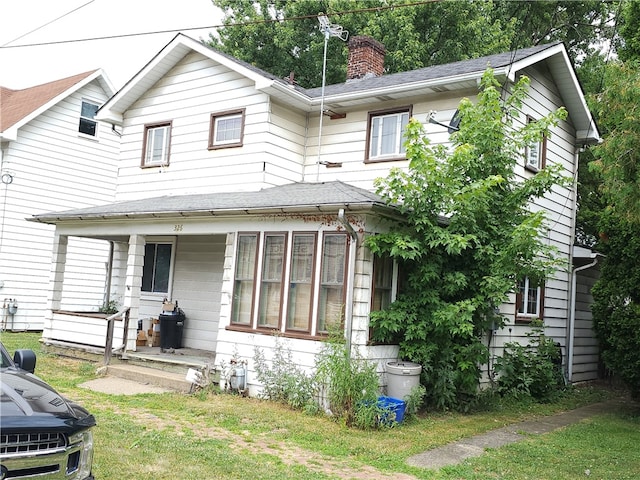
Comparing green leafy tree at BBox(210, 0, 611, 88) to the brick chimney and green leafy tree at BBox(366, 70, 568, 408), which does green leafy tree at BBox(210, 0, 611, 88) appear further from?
green leafy tree at BBox(366, 70, 568, 408)

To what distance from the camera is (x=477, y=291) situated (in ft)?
33.2

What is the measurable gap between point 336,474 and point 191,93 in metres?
10.9

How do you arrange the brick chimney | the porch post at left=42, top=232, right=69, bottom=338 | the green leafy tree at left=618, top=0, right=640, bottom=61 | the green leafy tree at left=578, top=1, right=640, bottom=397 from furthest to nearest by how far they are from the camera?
the brick chimney
the porch post at left=42, top=232, right=69, bottom=338
the green leafy tree at left=618, top=0, right=640, bottom=61
the green leafy tree at left=578, top=1, right=640, bottom=397

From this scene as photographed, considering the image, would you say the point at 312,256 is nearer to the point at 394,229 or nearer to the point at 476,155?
the point at 394,229

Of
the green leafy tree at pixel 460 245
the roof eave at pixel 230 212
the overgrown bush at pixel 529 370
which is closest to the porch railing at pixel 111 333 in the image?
the roof eave at pixel 230 212

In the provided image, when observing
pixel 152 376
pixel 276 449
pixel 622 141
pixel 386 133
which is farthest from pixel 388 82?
pixel 276 449

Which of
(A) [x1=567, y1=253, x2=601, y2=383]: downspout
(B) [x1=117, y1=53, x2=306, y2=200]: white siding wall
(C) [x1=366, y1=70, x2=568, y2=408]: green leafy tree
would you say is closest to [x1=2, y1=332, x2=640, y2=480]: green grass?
(C) [x1=366, y1=70, x2=568, y2=408]: green leafy tree

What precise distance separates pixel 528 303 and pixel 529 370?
5.79ft

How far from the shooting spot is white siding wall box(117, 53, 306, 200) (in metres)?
13.5

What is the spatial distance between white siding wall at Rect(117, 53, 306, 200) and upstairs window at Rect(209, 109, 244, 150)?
0.43 feet

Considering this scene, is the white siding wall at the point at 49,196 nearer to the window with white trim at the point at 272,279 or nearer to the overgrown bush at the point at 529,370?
the window with white trim at the point at 272,279

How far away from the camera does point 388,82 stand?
45.6 ft

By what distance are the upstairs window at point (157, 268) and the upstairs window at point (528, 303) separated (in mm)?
8385

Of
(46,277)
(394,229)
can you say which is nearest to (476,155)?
(394,229)
